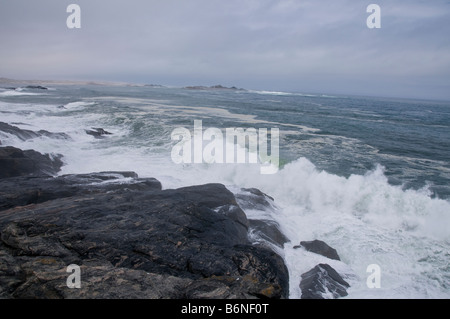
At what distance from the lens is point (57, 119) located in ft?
83.2

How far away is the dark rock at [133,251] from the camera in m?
3.35

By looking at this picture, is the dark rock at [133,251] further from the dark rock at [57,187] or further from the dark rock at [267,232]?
the dark rock at [267,232]

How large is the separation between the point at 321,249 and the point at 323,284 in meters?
1.64

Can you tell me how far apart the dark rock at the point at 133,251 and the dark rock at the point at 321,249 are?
6.05 feet

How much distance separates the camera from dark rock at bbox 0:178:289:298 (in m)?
3.35

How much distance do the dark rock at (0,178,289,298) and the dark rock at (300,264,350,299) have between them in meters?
1.21

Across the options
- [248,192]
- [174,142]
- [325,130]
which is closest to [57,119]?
[174,142]

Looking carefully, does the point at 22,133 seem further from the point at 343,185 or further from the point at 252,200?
the point at 343,185

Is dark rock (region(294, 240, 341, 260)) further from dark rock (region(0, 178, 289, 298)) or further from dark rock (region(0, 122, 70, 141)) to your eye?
dark rock (region(0, 122, 70, 141))

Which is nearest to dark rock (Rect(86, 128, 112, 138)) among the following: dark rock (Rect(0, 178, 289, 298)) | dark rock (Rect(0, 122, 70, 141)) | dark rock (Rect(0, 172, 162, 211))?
dark rock (Rect(0, 122, 70, 141))

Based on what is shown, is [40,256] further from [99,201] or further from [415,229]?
[415,229]

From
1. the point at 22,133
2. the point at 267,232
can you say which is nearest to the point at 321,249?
the point at 267,232

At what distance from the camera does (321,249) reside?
296 inches

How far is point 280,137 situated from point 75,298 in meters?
19.6
